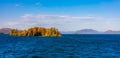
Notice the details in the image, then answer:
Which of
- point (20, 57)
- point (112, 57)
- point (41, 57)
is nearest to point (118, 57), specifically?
point (112, 57)

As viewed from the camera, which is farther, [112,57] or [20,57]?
[112,57]

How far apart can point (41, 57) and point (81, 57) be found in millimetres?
9289

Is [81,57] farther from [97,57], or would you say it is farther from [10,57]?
[10,57]

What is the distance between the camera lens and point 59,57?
59625mm

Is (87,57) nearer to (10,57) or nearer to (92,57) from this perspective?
(92,57)

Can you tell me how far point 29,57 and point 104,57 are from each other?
17638 millimetres

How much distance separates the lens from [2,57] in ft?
185

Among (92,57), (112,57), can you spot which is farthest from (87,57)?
(112,57)

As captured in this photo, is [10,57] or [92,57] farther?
[92,57]

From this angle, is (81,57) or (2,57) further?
(81,57)

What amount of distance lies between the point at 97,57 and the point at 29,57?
52.2 feet

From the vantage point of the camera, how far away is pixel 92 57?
6100 centimetres

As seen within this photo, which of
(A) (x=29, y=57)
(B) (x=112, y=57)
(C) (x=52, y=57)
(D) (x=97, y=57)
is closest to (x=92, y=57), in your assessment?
(D) (x=97, y=57)

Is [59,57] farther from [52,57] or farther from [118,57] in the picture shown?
[118,57]
